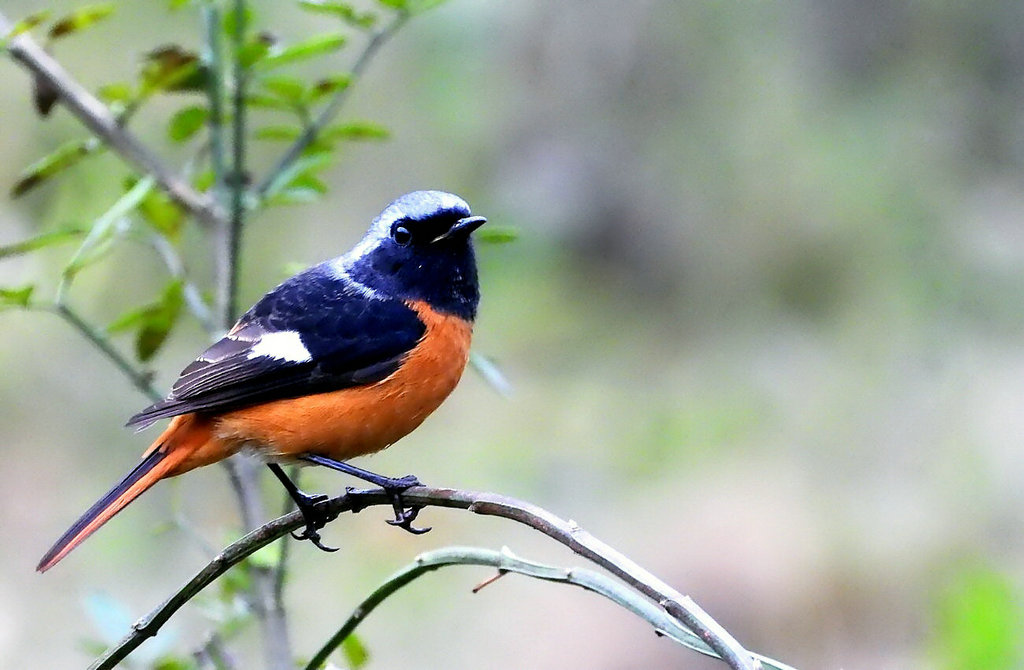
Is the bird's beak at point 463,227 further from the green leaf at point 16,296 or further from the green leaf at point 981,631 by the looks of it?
the green leaf at point 981,631

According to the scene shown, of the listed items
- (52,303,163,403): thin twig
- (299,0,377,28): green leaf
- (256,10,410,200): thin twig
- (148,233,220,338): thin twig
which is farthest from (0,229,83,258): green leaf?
(299,0,377,28): green leaf

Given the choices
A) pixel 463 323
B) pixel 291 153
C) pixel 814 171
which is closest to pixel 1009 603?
pixel 463 323

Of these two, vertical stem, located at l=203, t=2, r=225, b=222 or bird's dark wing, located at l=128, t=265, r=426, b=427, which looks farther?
bird's dark wing, located at l=128, t=265, r=426, b=427

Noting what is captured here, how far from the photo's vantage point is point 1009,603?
2564 millimetres

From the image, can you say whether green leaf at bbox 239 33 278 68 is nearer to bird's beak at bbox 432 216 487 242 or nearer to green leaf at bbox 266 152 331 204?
green leaf at bbox 266 152 331 204

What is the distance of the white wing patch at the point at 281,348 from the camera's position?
8.38 ft

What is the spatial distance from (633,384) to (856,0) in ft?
9.22

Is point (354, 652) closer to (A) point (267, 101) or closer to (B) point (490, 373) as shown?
(B) point (490, 373)

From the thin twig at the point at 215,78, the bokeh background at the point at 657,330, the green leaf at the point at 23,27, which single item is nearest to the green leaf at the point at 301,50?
the thin twig at the point at 215,78

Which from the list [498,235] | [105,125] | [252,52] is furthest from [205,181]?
[498,235]

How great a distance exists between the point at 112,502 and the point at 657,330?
491cm

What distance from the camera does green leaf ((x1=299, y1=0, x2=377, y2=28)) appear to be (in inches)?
83.7

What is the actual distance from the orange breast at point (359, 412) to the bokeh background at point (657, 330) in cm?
258

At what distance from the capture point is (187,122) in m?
2.39
